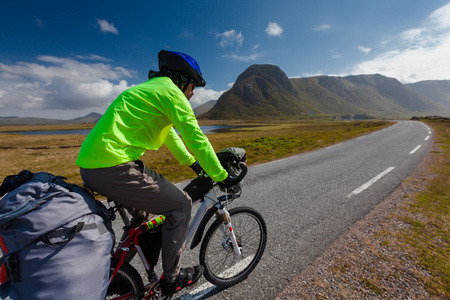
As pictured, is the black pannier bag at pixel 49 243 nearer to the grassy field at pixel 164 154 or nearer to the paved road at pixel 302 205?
the paved road at pixel 302 205

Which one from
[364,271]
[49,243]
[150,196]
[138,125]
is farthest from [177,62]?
[364,271]

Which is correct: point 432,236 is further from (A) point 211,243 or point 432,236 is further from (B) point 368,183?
(A) point 211,243

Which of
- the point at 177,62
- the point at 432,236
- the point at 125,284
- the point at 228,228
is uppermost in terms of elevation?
the point at 177,62

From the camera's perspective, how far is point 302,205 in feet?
17.3

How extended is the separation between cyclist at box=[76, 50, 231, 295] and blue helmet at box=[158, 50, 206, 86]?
0.02 metres

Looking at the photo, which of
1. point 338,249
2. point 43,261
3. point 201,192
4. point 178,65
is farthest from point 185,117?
point 338,249

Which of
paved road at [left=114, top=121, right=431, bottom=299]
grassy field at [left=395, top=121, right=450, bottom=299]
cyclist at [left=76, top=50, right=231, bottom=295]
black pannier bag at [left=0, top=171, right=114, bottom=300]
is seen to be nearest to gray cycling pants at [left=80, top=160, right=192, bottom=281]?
cyclist at [left=76, top=50, right=231, bottom=295]

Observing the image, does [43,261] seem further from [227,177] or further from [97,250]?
[227,177]

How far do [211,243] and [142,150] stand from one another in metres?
1.65

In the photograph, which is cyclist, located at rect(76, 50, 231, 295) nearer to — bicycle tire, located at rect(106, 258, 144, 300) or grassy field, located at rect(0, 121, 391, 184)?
bicycle tire, located at rect(106, 258, 144, 300)

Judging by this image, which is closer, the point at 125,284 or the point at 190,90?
the point at 125,284

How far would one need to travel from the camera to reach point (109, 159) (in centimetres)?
193

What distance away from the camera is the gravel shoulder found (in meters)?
2.63

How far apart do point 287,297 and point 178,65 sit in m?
3.29
